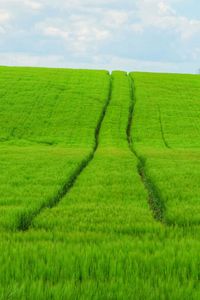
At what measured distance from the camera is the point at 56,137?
43.2m

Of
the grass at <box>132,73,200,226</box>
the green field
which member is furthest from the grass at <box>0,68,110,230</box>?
the grass at <box>132,73,200,226</box>

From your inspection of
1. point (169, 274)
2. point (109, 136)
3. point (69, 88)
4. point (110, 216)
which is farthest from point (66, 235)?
point (69, 88)

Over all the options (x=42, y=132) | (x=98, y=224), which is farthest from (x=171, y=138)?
(x=98, y=224)

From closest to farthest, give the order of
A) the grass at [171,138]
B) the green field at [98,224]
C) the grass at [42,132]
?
the green field at [98,224], the grass at [171,138], the grass at [42,132]

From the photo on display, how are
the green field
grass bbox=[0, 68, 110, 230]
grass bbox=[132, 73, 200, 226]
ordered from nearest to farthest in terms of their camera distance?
the green field < grass bbox=[132, 73, 200, 226] < grass bbox=[0, 68, 110, 230]

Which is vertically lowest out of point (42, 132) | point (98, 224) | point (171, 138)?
point (98, 224)

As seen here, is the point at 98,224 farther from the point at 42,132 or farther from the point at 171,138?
the point at 42,132

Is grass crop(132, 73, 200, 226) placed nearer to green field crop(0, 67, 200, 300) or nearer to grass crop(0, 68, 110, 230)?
green field crop(0, 67, 200, 300)

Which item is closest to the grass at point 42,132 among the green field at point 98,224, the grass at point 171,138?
the green field at point 98,224

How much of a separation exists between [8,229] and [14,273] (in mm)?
3831

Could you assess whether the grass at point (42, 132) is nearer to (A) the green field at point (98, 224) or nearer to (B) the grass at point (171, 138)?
(A) the green field at point (98, 224)

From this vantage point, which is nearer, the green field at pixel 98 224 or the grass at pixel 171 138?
the green field at pixel 98 224

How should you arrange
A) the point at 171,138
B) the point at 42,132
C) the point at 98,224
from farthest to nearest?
the point at 42,132
the point at 171,138
the point at 98,224

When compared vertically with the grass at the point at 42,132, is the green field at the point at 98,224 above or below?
below
